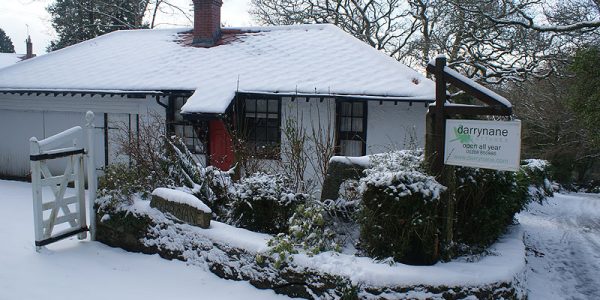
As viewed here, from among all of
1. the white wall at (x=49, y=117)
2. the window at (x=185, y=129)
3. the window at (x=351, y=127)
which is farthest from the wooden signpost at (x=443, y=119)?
the white wall at (x=49, y=117)

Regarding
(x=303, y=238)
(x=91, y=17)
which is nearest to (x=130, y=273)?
(x=303, y=238)

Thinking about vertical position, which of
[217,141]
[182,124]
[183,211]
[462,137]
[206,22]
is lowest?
[183,211]

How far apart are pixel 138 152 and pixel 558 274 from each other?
22.0 ft

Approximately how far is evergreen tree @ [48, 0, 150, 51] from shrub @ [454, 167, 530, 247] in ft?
78.4

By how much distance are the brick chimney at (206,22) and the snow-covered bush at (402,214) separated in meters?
10.0

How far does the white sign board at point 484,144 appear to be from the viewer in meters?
5.00

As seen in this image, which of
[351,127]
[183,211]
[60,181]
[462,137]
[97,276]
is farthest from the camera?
[351,127]

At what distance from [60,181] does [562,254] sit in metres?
8.24

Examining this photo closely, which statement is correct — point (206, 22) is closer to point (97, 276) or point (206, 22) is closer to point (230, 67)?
point (230, 67)

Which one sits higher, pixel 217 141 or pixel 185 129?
pixel 185 129

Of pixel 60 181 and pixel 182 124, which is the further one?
pixel 182 124

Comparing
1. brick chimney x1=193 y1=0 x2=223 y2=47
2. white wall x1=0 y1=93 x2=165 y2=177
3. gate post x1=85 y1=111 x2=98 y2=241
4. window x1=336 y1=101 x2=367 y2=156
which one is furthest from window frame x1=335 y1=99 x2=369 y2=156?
brick chimney x1=193 y1=0 x2=223 y2=47

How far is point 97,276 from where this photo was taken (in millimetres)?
6012

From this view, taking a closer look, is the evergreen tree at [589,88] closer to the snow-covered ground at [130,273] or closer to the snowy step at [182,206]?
the snow-covered ground at [130,273]
